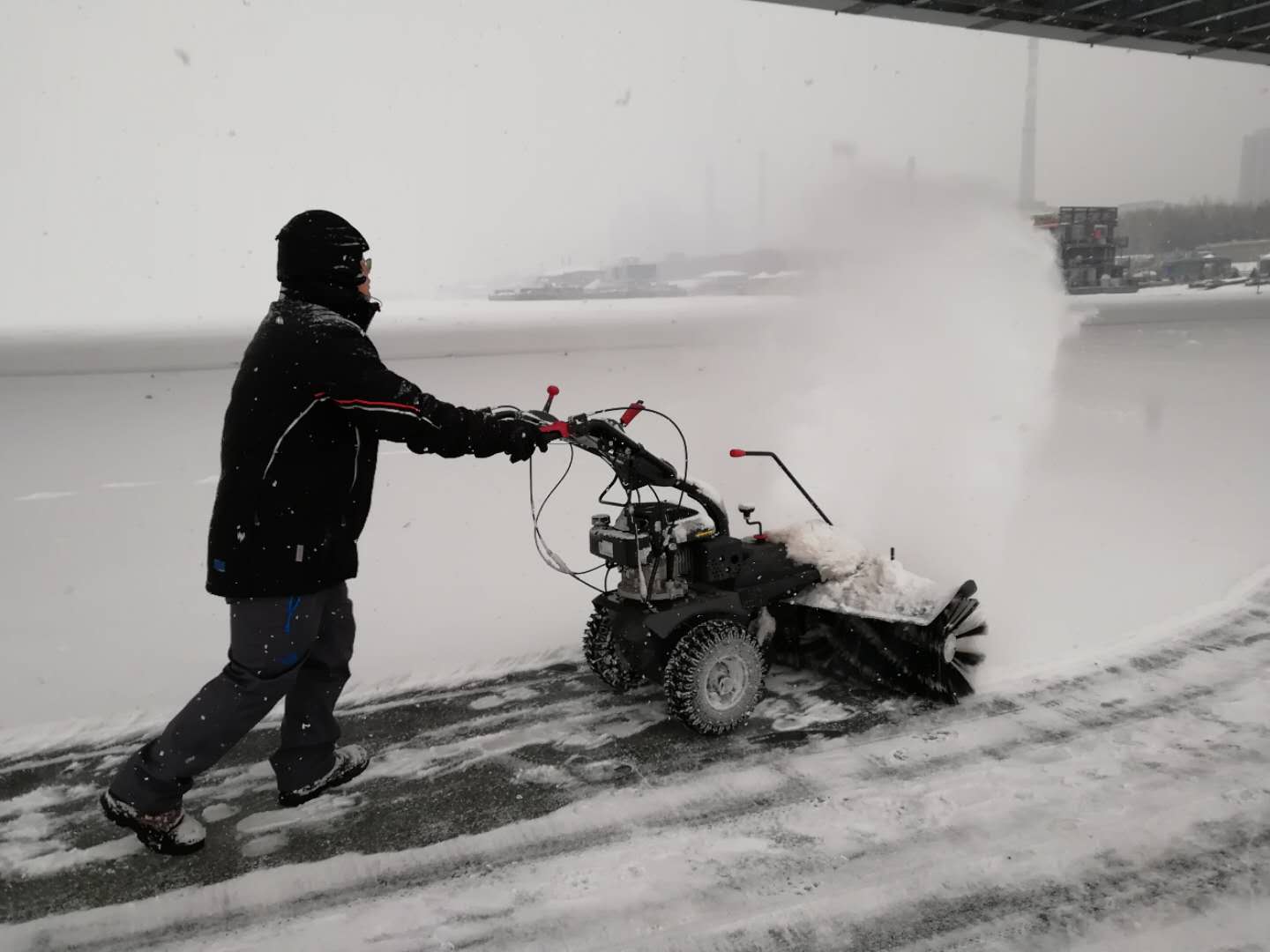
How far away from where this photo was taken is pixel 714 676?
3.65m

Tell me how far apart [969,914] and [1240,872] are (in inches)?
31.9

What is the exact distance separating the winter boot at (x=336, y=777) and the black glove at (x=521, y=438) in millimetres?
1230

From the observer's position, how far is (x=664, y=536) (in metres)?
3.73

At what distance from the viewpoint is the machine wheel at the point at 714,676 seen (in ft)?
11.6

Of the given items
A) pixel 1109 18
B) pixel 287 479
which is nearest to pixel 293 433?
pixel 287 479

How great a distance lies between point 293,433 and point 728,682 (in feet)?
6.04

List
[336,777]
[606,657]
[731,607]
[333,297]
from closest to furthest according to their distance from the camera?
[333,297]
[336,777]
[731,607]
[606,657]

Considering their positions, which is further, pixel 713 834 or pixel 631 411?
pixel 631 411

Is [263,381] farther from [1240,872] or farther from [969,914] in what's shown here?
[1240,872]

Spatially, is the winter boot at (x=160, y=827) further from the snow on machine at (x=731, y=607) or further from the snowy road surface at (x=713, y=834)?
the snow on machine at (x=731, y=607)

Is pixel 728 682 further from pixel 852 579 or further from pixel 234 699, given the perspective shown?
pixel 234 699

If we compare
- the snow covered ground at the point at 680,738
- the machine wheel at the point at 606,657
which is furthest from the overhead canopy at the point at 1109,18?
the machine wheel at the point at 606,657

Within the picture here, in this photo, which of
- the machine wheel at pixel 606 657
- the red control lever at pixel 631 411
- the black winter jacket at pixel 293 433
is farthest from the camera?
the machine wheel at pixel 606 657

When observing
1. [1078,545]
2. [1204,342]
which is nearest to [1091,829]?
[1078,545]
